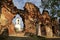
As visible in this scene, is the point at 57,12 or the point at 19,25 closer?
the point at 57,12

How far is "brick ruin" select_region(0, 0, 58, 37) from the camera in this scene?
17142mm

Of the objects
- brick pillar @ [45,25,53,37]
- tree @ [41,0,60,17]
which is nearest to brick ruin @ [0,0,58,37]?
Answer: brick pillar @ [45,25,53,37]

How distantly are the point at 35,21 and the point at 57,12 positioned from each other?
4117 millimetres

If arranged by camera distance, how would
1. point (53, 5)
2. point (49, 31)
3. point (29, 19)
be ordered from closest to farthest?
point (53, 5)
point (29, 19)
point (49, 31)

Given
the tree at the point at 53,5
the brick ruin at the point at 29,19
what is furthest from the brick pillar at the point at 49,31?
the tree at the point at 53,5

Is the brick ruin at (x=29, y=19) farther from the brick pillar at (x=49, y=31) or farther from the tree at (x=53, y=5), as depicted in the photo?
the tree at (x=53, y=5)

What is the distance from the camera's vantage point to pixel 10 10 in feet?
57.6

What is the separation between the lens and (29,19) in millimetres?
18547

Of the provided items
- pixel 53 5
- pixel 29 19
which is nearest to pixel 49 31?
pixel 29 19

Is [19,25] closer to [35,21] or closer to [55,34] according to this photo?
[35,21]

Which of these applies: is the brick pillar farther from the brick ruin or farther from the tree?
the tree

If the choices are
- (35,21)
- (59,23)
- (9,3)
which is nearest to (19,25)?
(35,21)

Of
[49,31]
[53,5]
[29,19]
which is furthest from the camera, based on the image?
[49,31]

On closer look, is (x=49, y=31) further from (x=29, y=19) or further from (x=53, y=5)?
(x=53, y=5)
